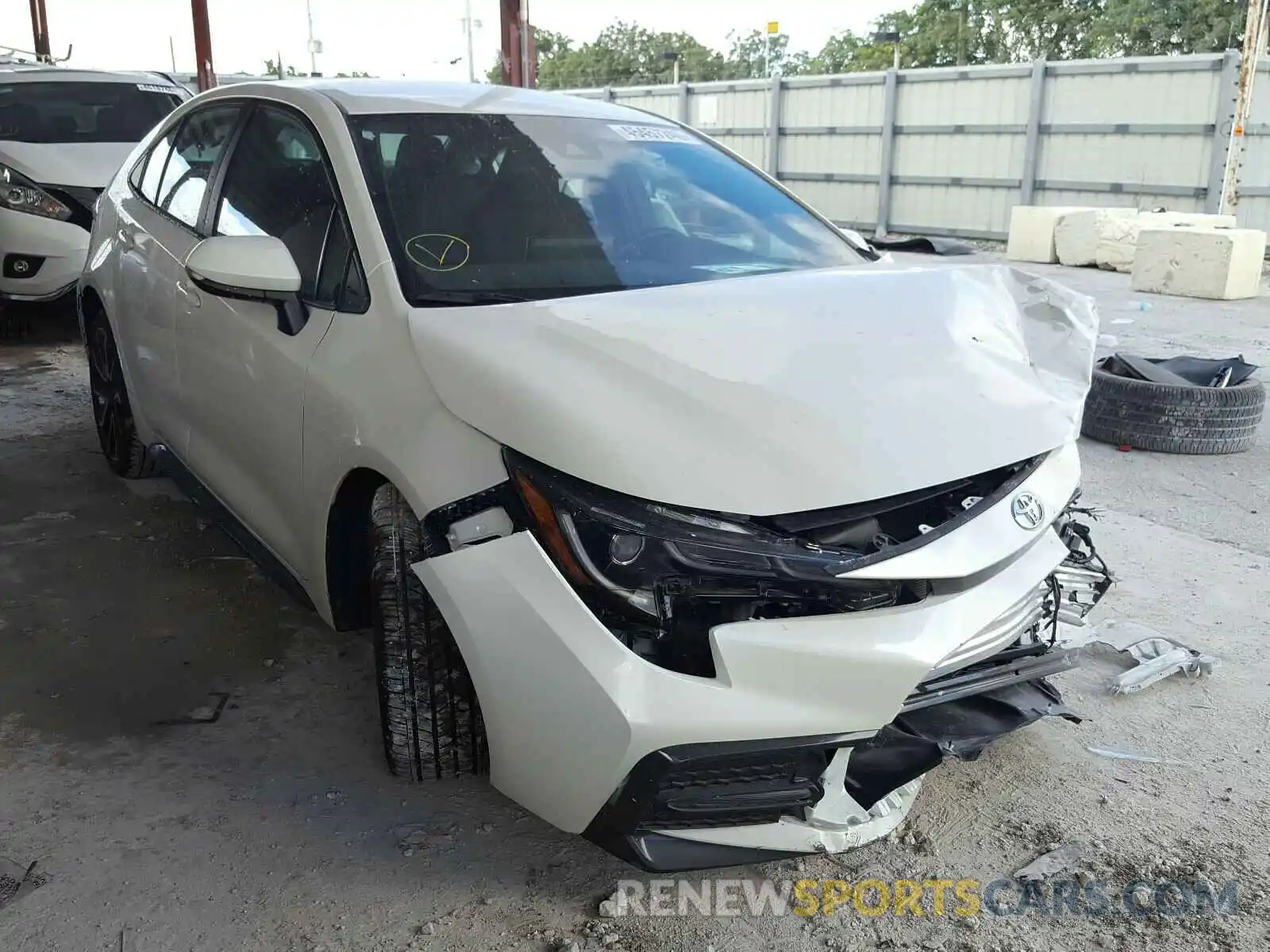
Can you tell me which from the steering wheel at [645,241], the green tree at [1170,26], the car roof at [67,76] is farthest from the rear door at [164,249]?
the green tree at [1170,26]

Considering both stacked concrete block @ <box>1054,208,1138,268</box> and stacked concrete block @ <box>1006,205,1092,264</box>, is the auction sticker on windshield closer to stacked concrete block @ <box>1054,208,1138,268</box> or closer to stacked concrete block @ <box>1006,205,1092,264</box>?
stacked concrete block @ <box>1054,208,1138,268</box>

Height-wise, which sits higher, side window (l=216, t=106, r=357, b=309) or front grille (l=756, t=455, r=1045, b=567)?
side window (l=216, t=106, r=357, b=309)

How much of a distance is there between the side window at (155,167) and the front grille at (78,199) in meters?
3.19

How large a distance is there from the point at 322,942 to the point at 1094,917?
1463 millimetres

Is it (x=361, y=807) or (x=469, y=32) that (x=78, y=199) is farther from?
(x=469, y=32)

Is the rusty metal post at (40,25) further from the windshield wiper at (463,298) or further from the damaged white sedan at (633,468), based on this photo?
the windshield wiper at (463,298)

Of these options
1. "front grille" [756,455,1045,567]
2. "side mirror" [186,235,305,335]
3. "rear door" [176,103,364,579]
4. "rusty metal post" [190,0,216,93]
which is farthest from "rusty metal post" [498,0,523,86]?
"front grille" [756,455,1045,567]

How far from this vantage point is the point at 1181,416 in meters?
5.22

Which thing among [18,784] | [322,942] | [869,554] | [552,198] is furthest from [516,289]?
[18,784]

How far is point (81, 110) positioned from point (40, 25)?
1855 cm

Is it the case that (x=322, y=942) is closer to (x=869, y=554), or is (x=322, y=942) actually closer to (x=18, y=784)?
(x=18, y=784)

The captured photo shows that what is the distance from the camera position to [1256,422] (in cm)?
530

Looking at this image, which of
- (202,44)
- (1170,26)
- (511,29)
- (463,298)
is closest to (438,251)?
(463,298)

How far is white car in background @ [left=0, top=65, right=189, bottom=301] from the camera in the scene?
682 cm
